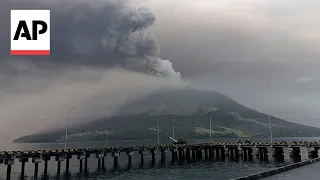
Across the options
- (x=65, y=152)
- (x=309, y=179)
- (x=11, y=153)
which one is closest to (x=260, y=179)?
(x=309, y=179)

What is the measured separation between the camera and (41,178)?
61.3 m

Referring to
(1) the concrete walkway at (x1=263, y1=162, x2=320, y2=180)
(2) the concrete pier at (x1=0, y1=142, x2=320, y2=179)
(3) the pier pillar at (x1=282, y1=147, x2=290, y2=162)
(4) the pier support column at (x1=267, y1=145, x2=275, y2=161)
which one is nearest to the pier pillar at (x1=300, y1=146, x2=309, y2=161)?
(2) the concrete pier at (x1=0, y1=142, x2=320, y2=179)

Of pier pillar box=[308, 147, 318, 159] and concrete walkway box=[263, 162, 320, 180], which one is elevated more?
concrete walkway box=[263, 162, 320, 180]

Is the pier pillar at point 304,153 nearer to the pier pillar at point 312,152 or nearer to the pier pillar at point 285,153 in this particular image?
the pier pillar at point 312,152

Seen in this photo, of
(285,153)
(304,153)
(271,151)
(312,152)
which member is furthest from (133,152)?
(312,152)

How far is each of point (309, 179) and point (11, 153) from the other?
53.8 metres

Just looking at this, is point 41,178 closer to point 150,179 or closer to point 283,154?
point 150,179

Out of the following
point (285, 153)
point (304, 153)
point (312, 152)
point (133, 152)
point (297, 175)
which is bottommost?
point (285, 153)

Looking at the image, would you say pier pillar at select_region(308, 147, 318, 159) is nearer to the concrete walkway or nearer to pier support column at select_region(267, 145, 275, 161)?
pier support column at select_region(267, 145, 275, 161)

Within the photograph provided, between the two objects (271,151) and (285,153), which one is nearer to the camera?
(285,153)

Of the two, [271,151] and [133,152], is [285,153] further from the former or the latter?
[133,152]

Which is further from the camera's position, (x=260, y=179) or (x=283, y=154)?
(x=283, y=154)

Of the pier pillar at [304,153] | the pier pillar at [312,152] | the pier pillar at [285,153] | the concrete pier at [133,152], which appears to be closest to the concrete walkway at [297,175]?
the concrete pier at [133,152]

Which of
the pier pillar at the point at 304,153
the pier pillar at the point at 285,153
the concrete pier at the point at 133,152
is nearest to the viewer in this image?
the concrete pier at the point at 133,152
